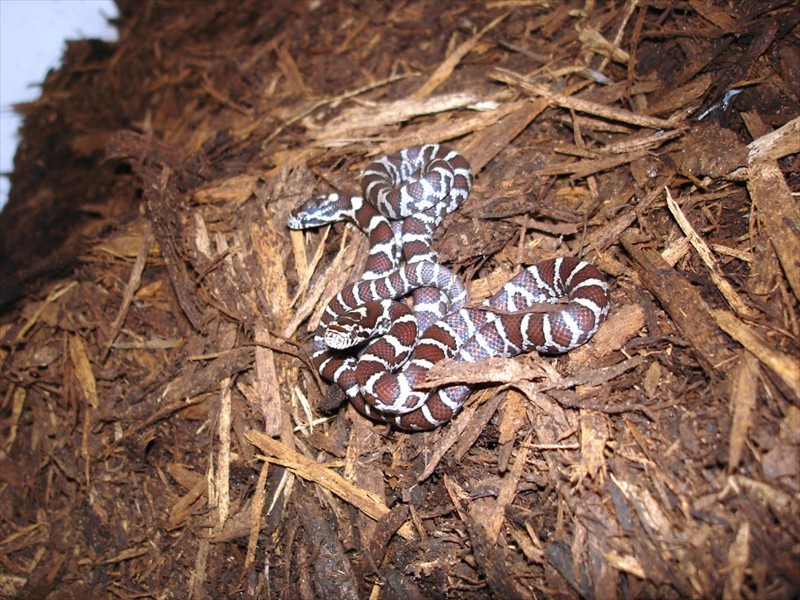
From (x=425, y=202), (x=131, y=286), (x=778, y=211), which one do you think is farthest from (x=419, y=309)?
(x=131, y=286)

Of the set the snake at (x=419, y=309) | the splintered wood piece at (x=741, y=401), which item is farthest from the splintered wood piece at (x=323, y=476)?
the splintered wood piece at (x=741, y=401)

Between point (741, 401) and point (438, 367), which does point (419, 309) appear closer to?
point (438, 367)

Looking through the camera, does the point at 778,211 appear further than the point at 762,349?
Yes

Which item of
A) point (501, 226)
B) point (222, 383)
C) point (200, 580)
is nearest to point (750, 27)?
point (501, 226)

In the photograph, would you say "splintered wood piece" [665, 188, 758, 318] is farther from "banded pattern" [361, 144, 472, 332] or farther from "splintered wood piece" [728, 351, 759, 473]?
"banded pattern" [361, 144, 472, 332]

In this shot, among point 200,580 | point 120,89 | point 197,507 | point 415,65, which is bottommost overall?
point 200,580

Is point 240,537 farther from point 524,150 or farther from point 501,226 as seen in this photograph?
point 524,150
